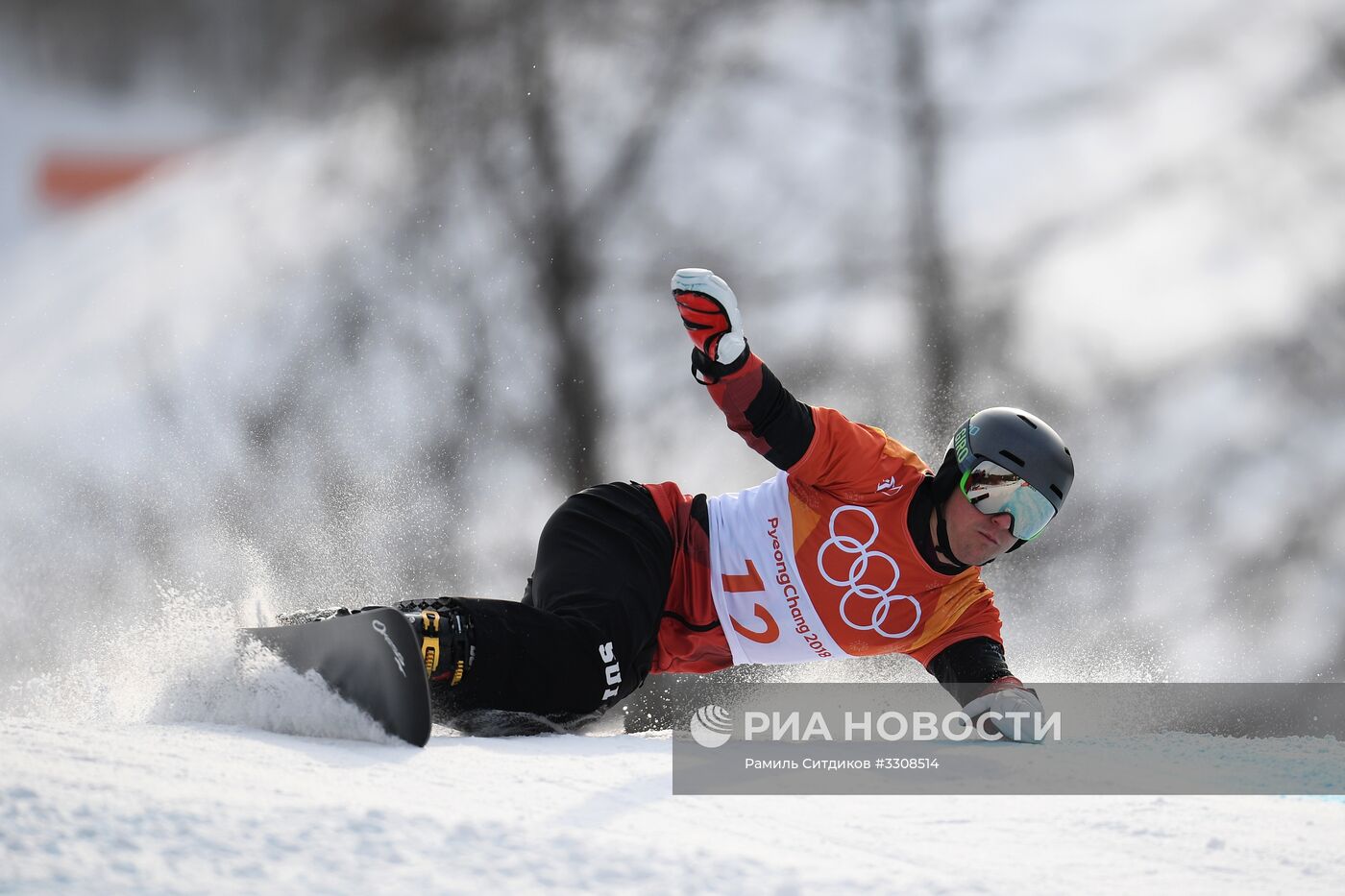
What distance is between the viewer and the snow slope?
4.24 feet

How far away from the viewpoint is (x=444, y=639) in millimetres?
2363

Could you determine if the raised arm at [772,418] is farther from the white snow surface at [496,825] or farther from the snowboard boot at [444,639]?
the white snow surface at [496,825]

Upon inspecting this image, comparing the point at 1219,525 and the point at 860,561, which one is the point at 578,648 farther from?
the point at 1219,525

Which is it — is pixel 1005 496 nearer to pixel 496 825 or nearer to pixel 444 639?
pixel 444 639

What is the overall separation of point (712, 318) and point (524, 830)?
138 cm

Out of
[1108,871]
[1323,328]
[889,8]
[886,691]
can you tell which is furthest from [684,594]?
[1323,328]

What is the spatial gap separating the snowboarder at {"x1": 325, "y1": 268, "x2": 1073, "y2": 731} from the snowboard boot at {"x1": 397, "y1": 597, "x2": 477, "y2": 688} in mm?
35

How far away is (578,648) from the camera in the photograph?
2584mm

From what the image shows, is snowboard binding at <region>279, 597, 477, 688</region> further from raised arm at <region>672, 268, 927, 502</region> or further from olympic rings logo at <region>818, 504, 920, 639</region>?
olympic rings logo at <region>818, 504, 920, 639</region>

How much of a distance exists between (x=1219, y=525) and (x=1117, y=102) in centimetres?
377

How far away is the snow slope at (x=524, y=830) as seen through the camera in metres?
1.29

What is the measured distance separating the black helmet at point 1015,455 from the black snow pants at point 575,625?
2.26 ft

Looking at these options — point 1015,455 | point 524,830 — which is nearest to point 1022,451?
point 1015,455

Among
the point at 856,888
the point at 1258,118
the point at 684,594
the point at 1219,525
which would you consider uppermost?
the point at 1258,118
